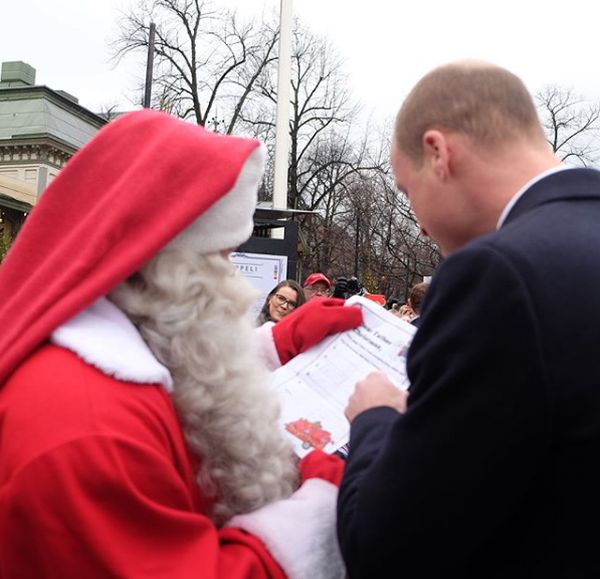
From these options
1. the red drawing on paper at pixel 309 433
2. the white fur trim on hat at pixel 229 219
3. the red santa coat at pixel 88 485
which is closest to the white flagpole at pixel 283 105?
the red drawing on paper at pixel 309 433

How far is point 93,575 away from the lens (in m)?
1.27

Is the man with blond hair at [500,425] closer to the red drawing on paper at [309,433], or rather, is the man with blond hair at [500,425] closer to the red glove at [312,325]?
the red drawing on paper at [309,433]

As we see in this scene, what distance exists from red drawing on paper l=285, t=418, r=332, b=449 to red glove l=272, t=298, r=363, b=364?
306 millimetres

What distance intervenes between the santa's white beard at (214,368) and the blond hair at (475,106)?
1.98 ft

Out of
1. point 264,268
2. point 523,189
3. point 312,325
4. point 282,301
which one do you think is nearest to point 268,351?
point 312,325

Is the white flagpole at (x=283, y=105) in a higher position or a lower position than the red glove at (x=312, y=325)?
higher

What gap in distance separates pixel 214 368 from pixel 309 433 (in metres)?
0.49

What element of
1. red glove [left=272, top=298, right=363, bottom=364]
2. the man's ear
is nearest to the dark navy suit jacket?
the man's ear

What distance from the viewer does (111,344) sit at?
1436 mm

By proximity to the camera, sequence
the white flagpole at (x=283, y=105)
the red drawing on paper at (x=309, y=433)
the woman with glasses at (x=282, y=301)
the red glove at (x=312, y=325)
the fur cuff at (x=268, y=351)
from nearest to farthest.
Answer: the red drawing on paper at (x=309, y=433), the red glove at (x=312, y=325), the fur cuff at (x=268, y=351), the woman with glasses at (x=282, y=301), the white flagpole at (x=283, y=105)

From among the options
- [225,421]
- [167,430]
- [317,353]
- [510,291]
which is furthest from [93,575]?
[317,353]

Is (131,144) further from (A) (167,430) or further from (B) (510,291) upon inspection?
(B) (510,291)

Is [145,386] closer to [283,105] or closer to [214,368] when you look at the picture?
[214,368]

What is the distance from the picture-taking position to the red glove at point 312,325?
216 cm
